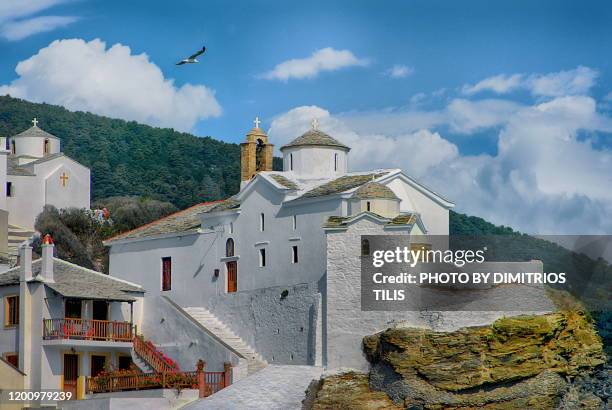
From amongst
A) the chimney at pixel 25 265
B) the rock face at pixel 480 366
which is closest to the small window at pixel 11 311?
the chimney at pixel 25 265

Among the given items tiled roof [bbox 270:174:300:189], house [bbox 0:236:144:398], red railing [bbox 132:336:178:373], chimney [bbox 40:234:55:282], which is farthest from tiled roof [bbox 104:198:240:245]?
chimney [bbox 40:234:55:282]

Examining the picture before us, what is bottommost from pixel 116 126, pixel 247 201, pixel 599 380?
pixel 599 380

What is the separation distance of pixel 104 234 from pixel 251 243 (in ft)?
89.6

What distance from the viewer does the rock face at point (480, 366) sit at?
47.7 m

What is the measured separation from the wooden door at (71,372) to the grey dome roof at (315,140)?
487 inches

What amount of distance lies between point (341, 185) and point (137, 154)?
6982cm

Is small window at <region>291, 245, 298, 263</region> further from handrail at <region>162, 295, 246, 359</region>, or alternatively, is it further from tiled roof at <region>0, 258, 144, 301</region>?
tiled roof at <region>0, 258, 144, 301</region>

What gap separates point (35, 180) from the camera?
290 ft

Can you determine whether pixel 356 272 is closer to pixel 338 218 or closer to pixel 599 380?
pixel 338 218

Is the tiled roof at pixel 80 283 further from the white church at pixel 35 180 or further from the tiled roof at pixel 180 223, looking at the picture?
the white church at pixel 35 180

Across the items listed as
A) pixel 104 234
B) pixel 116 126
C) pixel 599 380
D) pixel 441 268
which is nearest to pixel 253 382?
pixel 441 268

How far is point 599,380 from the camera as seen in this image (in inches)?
1937

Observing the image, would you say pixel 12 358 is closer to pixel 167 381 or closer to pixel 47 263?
pixel 47 263

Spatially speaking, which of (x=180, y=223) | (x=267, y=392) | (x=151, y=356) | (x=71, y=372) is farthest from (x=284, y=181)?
A: (x=71, y=372)
